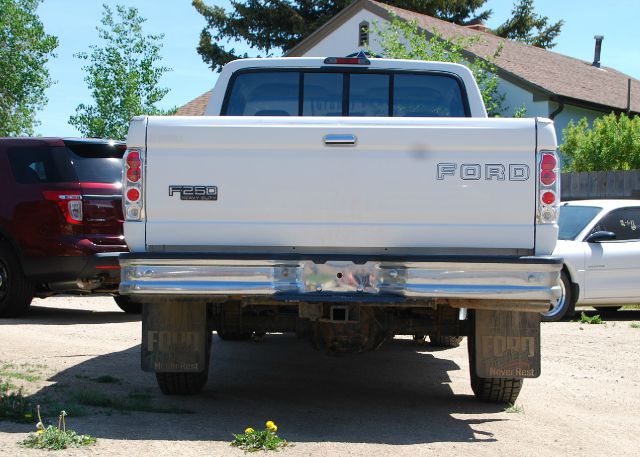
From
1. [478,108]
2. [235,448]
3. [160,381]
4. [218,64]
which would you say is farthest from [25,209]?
[218,64]

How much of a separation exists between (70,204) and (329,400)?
16.1ft

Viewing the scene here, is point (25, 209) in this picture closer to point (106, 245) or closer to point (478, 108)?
point (106, 245)

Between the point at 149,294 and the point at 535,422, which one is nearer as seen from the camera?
the point at 149,294

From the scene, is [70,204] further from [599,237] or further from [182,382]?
[599,237]

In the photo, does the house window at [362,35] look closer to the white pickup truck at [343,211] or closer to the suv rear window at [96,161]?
the suv rear window at [96,161]

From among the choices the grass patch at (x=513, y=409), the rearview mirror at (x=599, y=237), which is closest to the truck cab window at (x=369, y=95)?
the grass patch at (x=513, y=409)

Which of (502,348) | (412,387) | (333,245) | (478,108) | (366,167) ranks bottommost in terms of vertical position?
(412,387)

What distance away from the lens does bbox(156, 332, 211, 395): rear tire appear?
258 inches

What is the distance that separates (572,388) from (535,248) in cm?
252

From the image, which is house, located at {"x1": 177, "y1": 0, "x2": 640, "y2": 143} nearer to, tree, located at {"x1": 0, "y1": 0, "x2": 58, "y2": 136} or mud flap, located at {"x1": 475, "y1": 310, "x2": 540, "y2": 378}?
tree, located at {"x1": 0, "y1": 0, "x2": 58, "y2": 136}

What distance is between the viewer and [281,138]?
5645mm

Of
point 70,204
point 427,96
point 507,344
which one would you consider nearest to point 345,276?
point 507,344

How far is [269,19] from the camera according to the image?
138 ft

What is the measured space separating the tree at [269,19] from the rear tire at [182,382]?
3556 centimetres
